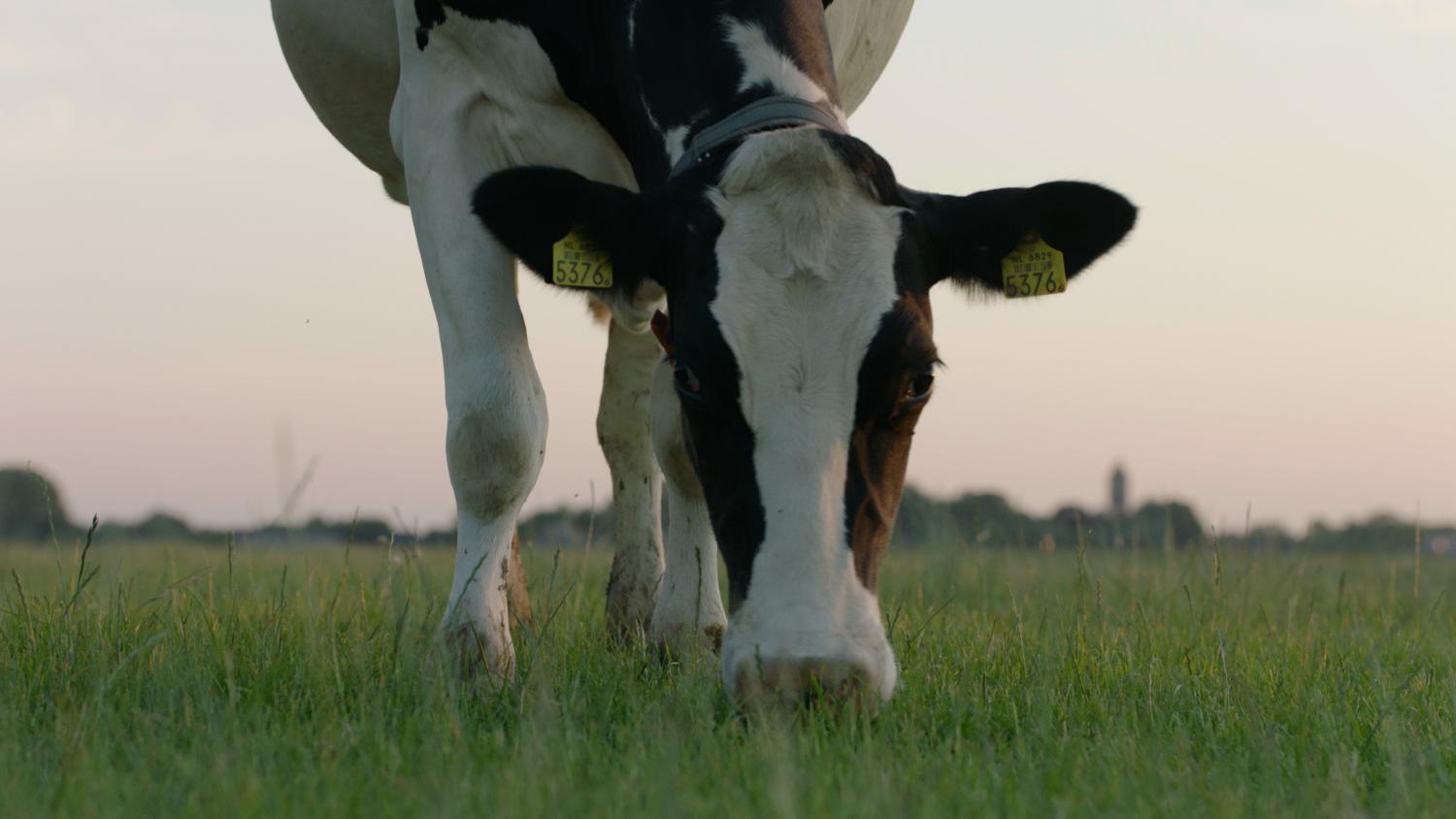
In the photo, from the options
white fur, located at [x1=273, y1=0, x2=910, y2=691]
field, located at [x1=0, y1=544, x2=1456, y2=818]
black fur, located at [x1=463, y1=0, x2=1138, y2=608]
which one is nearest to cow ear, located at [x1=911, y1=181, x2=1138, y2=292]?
black fur, located at [x1=463, y1=0, x2=1138, y2=608]

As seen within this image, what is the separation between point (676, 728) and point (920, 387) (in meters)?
1.03

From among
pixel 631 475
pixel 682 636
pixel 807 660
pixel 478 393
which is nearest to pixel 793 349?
pixel 807 660

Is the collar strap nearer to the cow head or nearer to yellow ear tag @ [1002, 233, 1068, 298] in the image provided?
the cow head

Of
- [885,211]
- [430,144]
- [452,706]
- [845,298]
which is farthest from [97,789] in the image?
[430,144]

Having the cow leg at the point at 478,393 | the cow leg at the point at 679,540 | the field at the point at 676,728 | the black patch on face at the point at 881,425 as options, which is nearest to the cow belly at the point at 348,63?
the cow leg at the point at 478,393

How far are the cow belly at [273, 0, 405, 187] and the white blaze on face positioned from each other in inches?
109

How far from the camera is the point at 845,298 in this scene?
150 inches

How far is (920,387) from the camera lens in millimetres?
3910

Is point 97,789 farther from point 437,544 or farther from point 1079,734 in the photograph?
Result: point 437,544

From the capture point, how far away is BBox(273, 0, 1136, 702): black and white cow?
12.1 ft

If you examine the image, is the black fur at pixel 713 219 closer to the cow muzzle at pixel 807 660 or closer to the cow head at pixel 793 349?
the cow head at pixel 793 349

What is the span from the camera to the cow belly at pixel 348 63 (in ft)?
21.1

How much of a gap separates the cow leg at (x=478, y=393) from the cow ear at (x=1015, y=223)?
1358mm

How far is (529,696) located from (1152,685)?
1.69 meters
